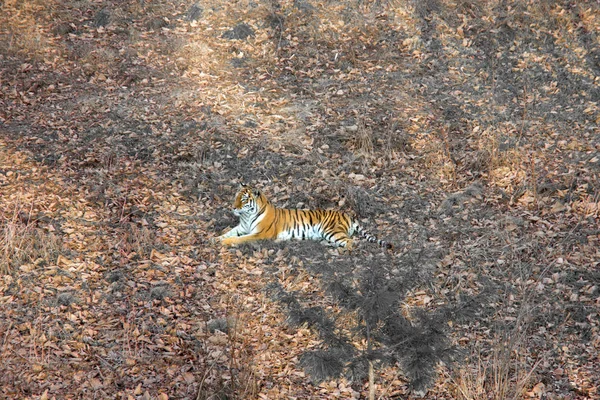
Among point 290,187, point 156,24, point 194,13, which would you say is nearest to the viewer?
point 290,187

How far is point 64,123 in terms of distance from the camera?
921cm

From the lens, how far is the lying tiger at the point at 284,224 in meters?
7.07

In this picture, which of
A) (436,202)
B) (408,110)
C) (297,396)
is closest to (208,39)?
(408,110)

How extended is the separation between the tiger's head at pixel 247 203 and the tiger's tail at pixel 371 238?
1.15 metres

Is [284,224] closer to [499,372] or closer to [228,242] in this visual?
[228,242]

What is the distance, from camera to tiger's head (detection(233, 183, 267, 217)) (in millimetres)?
7074

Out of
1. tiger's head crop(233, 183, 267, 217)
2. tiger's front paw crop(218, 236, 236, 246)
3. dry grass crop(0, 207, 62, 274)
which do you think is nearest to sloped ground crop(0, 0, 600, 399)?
dry grass crop(0, 207, 62, 274)

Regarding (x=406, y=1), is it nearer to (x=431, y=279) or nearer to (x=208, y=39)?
(x=208, y=39)

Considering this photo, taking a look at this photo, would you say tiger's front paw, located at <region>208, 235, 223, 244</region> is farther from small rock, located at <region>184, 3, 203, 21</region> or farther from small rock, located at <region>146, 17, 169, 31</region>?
small rock, located at <region>184, 3, 203, 21</region>

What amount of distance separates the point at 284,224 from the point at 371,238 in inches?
39.0

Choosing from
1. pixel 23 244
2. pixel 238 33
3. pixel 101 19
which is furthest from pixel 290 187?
pixel 101 19

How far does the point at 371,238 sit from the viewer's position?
280 inches

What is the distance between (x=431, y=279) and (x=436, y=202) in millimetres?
1625

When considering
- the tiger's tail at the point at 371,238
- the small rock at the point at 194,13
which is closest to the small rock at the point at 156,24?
the small rock at the point at 194,13
